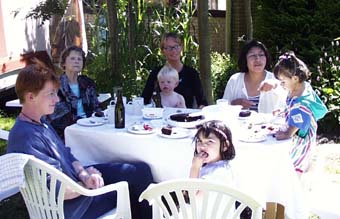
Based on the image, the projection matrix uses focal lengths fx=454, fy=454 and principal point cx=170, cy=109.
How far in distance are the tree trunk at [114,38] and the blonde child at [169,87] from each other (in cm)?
191

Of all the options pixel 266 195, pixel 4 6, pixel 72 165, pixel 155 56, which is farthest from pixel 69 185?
pixel 4 6

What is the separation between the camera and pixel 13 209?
3.28m

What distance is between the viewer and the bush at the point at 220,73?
18.4ft

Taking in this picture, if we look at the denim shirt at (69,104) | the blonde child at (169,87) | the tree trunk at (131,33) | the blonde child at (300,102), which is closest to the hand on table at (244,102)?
the blonde child at (169,87)

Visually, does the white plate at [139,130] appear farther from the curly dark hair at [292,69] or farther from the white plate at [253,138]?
the curly dark hair at [292,69]

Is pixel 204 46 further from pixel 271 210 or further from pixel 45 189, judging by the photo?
pixel 45 189

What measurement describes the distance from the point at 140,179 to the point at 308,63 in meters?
3.74

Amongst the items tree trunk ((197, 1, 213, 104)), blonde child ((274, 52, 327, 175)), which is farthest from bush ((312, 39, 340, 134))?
blonde child ((274, 52, 327, 175))

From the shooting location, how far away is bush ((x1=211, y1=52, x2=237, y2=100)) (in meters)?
5.59

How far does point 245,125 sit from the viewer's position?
263 centimetres

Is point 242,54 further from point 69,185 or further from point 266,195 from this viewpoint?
point 69,185

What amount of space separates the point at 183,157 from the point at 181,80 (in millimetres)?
1347

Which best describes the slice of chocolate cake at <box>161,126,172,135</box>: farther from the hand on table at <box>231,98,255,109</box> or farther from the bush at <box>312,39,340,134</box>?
the bush at <box>312,39,340,134</box>

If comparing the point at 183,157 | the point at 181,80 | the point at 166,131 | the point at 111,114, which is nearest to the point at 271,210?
the point at 183,157
